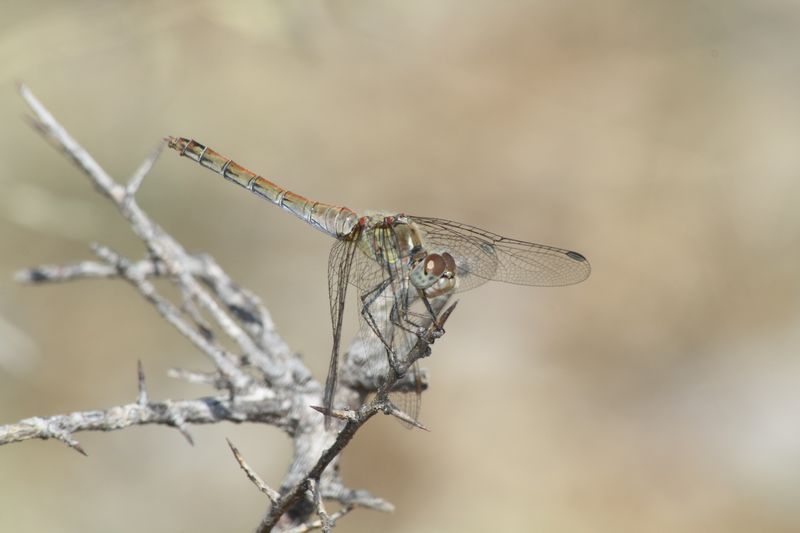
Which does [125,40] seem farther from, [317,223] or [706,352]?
[706,352]

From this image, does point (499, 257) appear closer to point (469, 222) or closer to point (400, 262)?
point (400, 262)

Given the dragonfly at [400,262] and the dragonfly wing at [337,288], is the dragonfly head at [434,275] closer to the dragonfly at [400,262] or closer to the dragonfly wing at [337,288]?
the dragonfly at [400,262]

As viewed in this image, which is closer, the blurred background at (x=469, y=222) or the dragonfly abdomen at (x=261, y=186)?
the dragonfly abdomen at (x=261, y=186)

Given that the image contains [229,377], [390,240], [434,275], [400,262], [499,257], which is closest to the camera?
[229,377]

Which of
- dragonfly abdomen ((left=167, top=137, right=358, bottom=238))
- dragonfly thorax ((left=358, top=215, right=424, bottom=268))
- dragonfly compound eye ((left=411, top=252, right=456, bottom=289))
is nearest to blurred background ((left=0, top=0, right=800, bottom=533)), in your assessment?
dragonfly abdomen ((left=167, top=137, right=358, bottom=238))

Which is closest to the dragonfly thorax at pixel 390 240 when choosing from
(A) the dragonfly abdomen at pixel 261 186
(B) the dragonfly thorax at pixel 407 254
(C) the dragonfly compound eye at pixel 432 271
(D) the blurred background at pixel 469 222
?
(B) the dragonfly thorax at pixel 407 254

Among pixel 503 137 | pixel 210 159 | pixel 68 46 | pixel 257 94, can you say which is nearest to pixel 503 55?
pixel 503 137

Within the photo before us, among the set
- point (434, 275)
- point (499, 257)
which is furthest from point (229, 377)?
point (499, 257)
